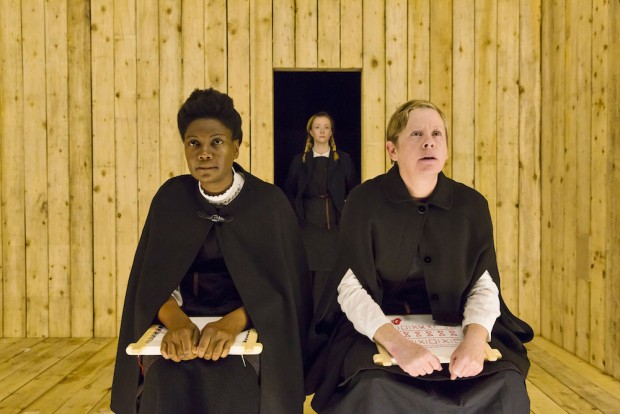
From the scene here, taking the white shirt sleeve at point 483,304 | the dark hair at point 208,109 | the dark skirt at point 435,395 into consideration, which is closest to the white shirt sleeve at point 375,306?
the white shirt sleeve at point 483,304

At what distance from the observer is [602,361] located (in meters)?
A: 3.21

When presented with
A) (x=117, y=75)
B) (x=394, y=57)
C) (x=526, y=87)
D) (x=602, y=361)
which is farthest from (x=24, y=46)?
(x=602, y=361)

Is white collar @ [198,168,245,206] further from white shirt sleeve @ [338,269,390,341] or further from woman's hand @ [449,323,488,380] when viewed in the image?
woman's hand @ [449,323,488,380]

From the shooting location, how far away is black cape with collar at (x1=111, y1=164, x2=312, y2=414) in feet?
5.78

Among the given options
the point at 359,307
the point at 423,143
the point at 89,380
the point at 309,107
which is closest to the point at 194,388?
the point at 359,307

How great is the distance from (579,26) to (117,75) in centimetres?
314

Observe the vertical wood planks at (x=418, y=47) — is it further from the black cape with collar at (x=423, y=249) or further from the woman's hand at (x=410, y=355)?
the woman's hand at (x=410, y=355)

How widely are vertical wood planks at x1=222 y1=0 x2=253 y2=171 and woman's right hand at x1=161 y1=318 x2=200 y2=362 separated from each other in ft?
8.44

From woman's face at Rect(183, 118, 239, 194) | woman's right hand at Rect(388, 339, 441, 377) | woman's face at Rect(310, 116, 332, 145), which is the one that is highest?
woman's face at Rect(310, 116, 332, 145)

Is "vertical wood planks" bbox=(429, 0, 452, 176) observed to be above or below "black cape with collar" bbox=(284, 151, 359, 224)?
above

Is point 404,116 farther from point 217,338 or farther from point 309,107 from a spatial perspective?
point 309,107

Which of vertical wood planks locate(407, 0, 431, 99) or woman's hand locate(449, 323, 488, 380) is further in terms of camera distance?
vertical wood planks locate(407, 0, 431, 99)

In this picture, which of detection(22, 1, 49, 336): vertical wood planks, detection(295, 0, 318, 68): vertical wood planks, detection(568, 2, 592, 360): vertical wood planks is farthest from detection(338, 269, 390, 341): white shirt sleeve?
detection(22, 1, 49, 336): vertical wood planks

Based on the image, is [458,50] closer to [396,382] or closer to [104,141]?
[104,141]
